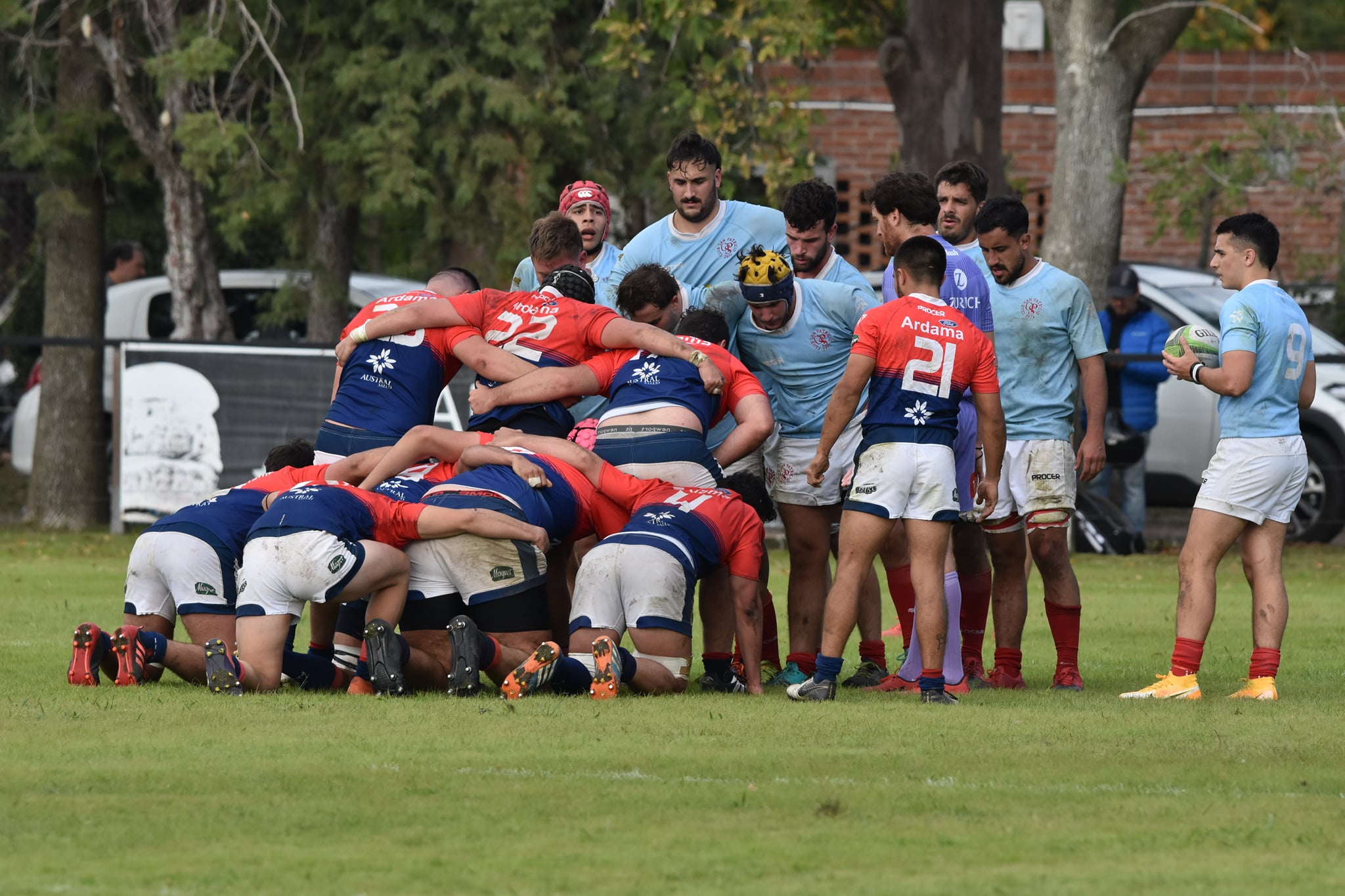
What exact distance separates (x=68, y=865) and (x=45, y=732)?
197 cm

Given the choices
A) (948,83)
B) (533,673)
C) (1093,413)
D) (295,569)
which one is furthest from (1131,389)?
(295,569)

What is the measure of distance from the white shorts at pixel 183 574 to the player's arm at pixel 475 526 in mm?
925

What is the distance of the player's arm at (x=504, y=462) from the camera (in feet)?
26.2

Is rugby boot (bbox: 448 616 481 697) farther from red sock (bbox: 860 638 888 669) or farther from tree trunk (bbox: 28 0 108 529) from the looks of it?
tree trunk (bbox: 28 0 108 529)

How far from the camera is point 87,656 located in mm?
7758

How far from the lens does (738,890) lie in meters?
4.54

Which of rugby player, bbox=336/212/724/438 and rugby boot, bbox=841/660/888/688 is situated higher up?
rugby player, bbox=336/212/724/438

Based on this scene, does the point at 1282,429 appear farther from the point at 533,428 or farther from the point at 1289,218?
the point at 1289,218

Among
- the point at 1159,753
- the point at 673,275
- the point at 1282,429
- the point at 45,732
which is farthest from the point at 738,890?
the point at 673,275

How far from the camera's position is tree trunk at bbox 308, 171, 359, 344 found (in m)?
17.7

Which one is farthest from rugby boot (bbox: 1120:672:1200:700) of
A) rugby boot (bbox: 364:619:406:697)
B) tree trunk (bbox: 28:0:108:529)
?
tree trunk (bbox: 28:0:108:529)

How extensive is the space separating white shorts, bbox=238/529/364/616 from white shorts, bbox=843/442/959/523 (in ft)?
6.75

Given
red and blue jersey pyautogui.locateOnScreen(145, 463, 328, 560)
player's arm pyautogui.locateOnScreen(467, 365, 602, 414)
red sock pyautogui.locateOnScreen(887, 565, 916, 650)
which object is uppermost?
player's arm pyautogui.locateOnScreen(467, 365, 602, 414)

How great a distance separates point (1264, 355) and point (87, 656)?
496 centimetres
